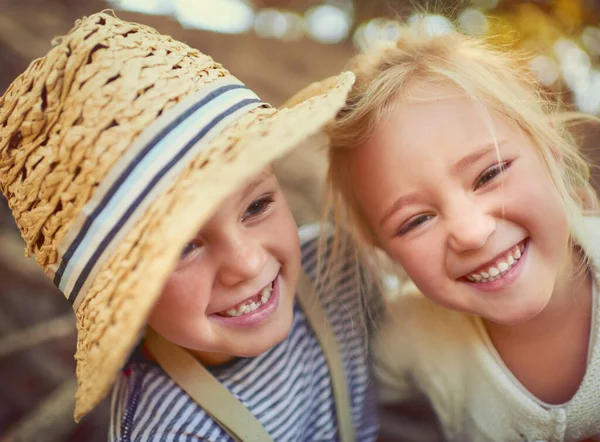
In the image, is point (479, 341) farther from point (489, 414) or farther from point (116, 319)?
point (116, 319)

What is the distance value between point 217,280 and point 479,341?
2.17ft

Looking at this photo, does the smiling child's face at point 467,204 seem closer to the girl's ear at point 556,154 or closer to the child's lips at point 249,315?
the girl's ear at point 556,154

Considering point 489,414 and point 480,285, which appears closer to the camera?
point 480,285

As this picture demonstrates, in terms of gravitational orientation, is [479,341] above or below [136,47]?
below

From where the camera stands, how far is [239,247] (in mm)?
805

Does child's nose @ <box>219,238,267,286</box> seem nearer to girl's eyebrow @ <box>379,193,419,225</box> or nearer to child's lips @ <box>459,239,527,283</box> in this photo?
girl's eyebrow @ <box>379,193,419,225</box>

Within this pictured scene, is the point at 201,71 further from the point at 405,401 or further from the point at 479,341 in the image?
the point at 405,401

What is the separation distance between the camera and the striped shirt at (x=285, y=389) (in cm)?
97

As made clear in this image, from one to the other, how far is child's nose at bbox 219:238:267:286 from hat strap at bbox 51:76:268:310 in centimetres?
16

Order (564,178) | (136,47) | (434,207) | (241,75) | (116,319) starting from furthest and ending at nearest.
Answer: (241,75) < (564,178) < (434,207) < (136,47) < (116,319)

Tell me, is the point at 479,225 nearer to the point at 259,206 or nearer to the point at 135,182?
the point at 259,206

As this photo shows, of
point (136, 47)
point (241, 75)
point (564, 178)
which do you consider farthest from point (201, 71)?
point (241, 75)

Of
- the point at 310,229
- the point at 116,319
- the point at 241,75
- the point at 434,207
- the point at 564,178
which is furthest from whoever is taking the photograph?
the point at 241,75

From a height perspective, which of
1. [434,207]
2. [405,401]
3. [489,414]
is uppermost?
[434,207]
